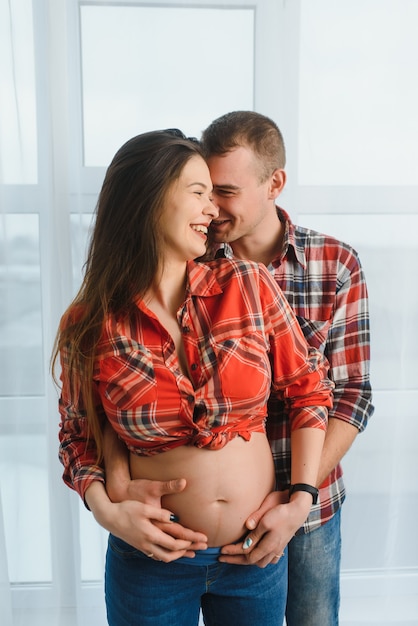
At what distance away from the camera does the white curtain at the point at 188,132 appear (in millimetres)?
1725

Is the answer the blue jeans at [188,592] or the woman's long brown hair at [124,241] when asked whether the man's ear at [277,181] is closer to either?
the woman's long brown hair at [124,241]

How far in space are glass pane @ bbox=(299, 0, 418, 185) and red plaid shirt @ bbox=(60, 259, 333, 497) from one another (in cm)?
71

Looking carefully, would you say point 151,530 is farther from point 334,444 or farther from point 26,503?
point 26,503

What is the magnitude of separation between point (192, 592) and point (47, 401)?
82 centimetres

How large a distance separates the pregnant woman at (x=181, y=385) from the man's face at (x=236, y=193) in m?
0.12

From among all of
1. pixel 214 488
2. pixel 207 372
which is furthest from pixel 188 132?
pixel 214 488

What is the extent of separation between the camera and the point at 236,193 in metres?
1.35

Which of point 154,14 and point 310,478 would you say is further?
point 154,14

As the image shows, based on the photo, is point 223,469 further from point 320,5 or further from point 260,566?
point 320,5

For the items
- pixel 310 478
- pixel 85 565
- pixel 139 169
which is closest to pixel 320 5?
pixel 139 169

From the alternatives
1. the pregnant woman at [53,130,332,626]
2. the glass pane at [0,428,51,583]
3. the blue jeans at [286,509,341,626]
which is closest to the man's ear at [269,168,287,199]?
the pregnant woman at [53,130,332,626]

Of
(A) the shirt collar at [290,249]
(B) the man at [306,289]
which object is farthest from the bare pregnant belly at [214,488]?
(A) the shirt collar at [290,249]

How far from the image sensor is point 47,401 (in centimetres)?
184

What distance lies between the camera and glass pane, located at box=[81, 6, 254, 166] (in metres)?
1.72
